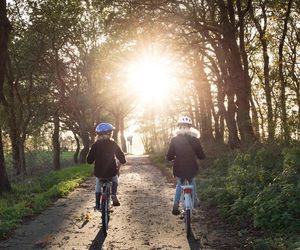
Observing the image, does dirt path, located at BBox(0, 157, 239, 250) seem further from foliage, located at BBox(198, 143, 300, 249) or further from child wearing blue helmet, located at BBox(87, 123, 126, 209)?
child wearing blue helmet, located at BBox(87, 123, 126, 209)

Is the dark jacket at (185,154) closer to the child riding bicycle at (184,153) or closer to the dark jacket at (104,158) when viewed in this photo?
the child riding bicycle at (184,153)

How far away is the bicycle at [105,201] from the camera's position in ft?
31.8

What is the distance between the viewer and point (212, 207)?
1276cm

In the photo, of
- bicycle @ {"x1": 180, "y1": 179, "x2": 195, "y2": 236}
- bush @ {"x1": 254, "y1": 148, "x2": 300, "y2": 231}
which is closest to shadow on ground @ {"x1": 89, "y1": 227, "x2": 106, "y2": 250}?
bicycle @ {"x1": 180, "y1": 179, "x2": 195, "y2": 236}

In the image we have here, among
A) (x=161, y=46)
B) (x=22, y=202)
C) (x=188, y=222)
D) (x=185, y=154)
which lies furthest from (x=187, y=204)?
(x=161, y=46)

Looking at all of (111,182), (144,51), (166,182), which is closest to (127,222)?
(111,182)

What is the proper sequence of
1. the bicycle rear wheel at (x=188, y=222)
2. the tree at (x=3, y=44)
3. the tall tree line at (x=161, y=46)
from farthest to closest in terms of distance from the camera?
the tall tree line at (x=161, y=46) < the tree at (x=3, y=44) < the bicycle rear wheel at (x=188, y=222)

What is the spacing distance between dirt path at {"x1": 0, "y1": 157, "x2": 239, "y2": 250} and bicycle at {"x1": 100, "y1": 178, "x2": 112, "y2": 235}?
29cm

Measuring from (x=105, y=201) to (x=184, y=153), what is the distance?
6.55ft

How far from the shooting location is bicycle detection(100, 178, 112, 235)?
31.8 feet

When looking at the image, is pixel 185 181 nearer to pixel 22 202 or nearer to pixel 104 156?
pixel 104 156

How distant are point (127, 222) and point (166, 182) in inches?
369

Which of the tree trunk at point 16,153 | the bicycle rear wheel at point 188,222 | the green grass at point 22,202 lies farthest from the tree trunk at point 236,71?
the tree trunk at point 16,153

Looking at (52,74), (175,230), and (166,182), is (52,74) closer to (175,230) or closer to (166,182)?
(166,182)
